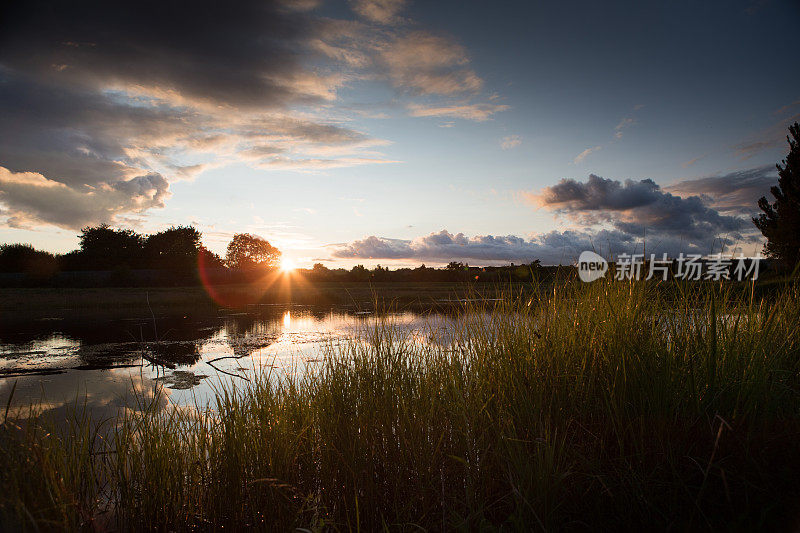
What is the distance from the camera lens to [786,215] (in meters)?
25.7

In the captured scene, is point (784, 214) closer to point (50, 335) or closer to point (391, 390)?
point (391, 390)

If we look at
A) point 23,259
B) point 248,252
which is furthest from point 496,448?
point 248,252

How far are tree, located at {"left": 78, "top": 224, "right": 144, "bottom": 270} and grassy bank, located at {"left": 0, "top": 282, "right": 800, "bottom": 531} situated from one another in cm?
3997

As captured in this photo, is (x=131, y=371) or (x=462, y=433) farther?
(x=131, y=371)

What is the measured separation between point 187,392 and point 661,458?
6.05 m

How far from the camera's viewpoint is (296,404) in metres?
4.06

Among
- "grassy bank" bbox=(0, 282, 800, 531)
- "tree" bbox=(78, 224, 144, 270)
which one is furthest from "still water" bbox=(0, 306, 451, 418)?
"tree" bbox=(78, 224, 144, 270)

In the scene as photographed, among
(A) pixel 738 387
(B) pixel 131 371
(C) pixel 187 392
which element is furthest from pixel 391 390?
(B) pixel 131 371

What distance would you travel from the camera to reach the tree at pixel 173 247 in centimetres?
4088

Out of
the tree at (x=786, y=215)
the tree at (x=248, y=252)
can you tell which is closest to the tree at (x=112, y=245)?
the tree at (x=248, y=252)

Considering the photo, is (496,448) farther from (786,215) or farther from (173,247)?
(173,247)

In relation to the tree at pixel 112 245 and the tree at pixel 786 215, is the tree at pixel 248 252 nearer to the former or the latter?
the tree at pixel 112 245

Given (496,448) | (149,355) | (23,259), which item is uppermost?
(23,259)

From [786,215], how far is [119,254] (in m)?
53.1
